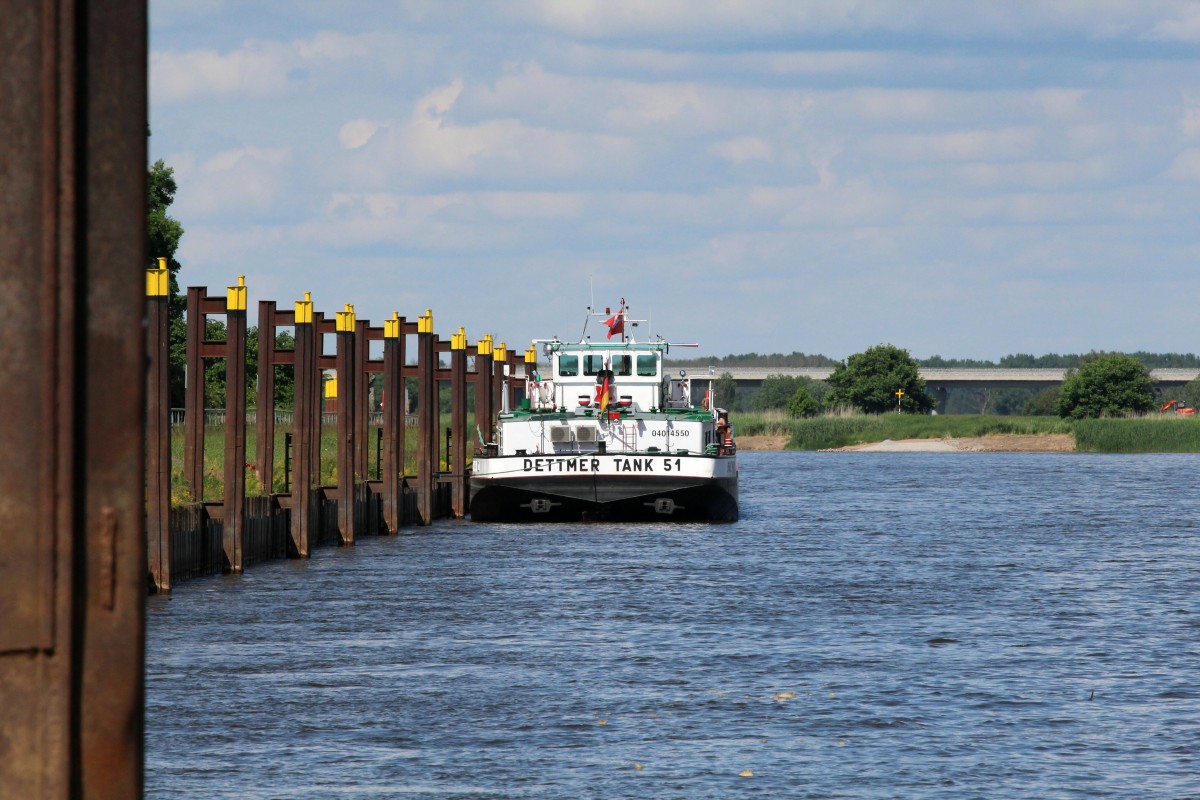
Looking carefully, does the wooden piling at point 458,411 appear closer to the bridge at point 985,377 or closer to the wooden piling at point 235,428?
the wooden piling at point 235,428

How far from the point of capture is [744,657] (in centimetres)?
1995

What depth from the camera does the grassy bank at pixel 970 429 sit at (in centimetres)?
10981

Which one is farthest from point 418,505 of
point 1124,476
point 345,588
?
point 1124,476

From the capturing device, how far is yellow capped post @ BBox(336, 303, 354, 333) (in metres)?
34.2

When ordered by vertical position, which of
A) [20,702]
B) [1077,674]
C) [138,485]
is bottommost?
[1077,674]

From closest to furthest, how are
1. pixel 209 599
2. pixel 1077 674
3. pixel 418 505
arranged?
1. pixel 1077 674
2. pixel 209 599
3. pixel 418 505

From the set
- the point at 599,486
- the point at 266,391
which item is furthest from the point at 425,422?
the point at 266,391

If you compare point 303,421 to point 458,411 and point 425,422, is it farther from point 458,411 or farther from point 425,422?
point 458,411

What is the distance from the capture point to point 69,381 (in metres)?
3.65

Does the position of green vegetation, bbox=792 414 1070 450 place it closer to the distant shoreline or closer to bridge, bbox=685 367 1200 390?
the distant shoreline

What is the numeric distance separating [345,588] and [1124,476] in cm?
6261

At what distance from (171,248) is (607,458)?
27.2m

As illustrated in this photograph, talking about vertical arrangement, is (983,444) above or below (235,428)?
below

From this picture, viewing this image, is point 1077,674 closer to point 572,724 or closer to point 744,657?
point 744,657
